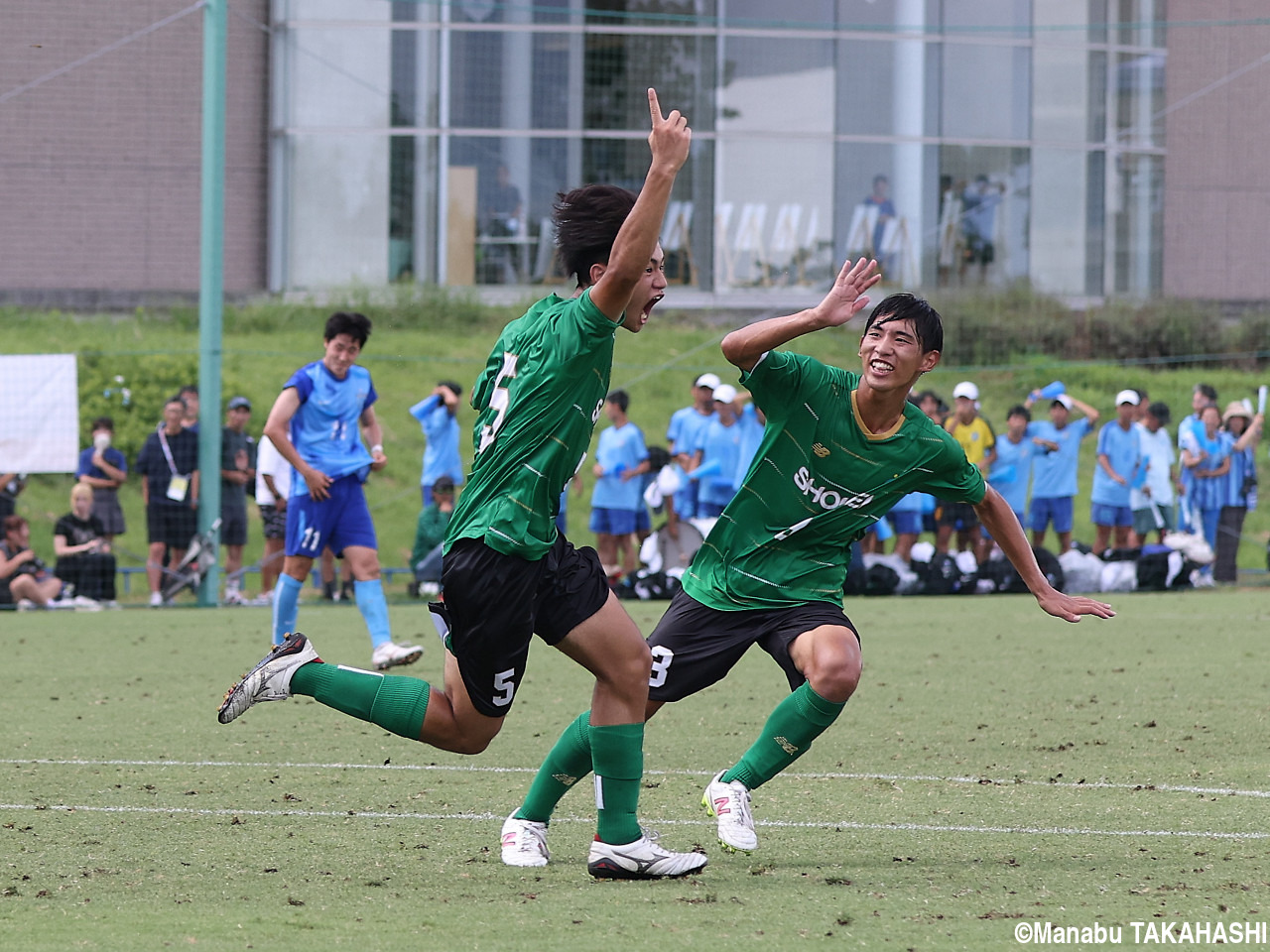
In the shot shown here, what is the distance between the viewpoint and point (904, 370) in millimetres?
5199

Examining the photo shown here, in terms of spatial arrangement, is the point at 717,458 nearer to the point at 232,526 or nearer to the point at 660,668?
the point at 232,526

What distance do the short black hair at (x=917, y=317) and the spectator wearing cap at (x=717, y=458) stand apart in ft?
31.5

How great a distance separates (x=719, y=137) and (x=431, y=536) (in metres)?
11.1

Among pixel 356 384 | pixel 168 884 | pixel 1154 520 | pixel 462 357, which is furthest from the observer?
pixel 462 357

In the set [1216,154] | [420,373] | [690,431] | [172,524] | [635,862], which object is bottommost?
[635,862]

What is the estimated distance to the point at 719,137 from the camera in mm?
23703

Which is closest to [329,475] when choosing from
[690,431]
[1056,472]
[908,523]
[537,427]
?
[537,427]

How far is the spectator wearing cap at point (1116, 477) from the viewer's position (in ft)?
53.9

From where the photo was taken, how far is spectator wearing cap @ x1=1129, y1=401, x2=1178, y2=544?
53.8 feet

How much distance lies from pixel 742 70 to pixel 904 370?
19.5 m

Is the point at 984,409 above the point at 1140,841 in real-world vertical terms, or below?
above

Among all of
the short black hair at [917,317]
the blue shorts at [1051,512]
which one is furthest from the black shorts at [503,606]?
the blue shorts at [1051,512]

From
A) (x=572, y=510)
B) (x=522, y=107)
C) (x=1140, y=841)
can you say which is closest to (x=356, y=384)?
(x=1140, y=841)

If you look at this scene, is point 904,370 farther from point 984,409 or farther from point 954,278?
point 954,278
